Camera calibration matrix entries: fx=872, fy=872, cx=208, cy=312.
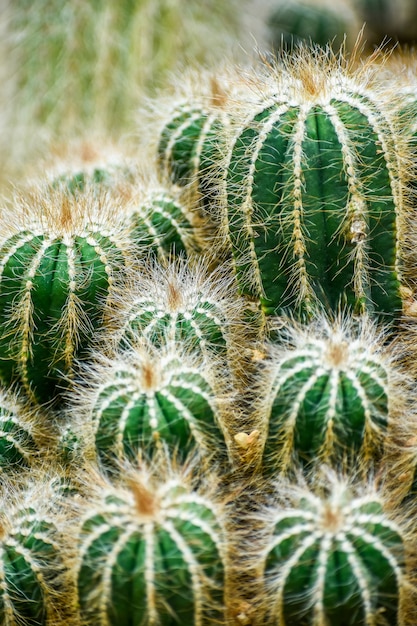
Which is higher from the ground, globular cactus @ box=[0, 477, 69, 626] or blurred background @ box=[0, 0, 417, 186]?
blurred background @ box=[0, 0, 417, 186]

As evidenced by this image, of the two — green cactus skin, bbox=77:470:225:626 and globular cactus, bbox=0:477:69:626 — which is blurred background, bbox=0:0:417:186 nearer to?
globular cactus, bbox=0:477:69:626

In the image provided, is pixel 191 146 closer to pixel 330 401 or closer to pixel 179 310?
pixel 179 310

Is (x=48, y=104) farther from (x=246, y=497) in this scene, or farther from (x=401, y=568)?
(x=401, y=568)

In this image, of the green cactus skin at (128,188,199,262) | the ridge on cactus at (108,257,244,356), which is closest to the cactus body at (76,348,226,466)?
the ridge on cactus at (108,257,244,356)

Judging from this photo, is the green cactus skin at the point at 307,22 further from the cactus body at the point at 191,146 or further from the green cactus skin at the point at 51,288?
the green cactus skin at the point at 51,288

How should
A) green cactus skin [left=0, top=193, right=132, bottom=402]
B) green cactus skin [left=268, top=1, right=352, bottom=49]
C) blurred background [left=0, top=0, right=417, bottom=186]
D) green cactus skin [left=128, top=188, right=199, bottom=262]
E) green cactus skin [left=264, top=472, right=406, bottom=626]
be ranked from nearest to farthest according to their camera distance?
green cactus skin [left=264, top=472, right=406, bottom=626], green cactus skin [left=0, top=193, right=132, bottom=402], green cactus skin [left=128, top=188, right=199, bottom=262], blurred background [left=0, top=0, right=417, bottom=186], green cactus skin [left=268, top=1, right=352, bottom=49]

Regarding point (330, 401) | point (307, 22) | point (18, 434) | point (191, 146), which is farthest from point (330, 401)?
point (307, 22)

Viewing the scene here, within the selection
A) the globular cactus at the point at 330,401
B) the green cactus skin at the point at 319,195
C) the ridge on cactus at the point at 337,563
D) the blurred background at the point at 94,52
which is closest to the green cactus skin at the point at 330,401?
the globular cactus at the point at 330,401
